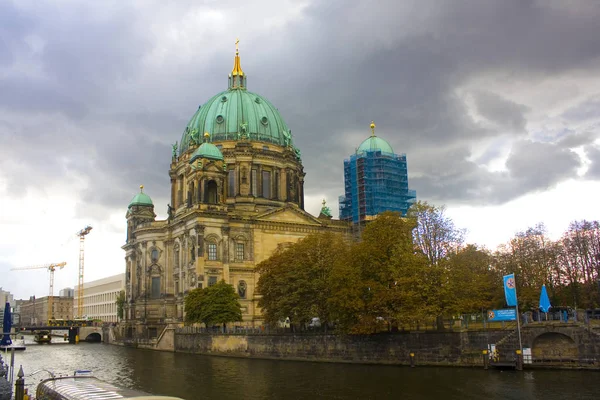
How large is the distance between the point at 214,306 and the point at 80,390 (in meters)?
56.9

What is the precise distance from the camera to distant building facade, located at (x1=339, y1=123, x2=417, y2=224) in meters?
113

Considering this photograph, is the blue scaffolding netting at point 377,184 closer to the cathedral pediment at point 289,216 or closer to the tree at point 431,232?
the cathedral pediment at point 289,216

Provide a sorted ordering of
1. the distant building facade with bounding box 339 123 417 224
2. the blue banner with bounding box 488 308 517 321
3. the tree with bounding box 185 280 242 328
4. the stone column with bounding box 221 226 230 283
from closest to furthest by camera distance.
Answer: the blue banner with bounding box 488 308 517 321 < the tree with bounding box 185 280 242 328 < the stone column with bounding box 221 226 230 283 < the distant building facade with bounding box 339 123 417 224

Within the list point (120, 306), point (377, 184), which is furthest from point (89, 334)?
point (377, 184)

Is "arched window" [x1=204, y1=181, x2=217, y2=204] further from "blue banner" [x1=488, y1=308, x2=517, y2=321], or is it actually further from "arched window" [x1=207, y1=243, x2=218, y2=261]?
"blue banner" [x1=488, y1=308, x2=517, y2=321]

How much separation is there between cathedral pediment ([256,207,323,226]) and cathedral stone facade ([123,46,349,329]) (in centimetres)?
18

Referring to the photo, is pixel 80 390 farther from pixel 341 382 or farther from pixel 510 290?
pixel 510 290

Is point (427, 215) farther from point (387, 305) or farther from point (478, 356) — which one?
point (478, 356)

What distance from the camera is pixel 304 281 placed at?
71375 mm

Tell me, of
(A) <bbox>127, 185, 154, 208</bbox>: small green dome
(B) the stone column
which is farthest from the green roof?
(B) the stone column

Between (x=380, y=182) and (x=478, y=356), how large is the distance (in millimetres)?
62084

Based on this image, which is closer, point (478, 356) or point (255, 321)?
point (478, 356)

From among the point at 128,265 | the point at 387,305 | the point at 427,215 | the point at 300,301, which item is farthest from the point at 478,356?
the point at 128,265

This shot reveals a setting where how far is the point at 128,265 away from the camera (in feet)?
402
